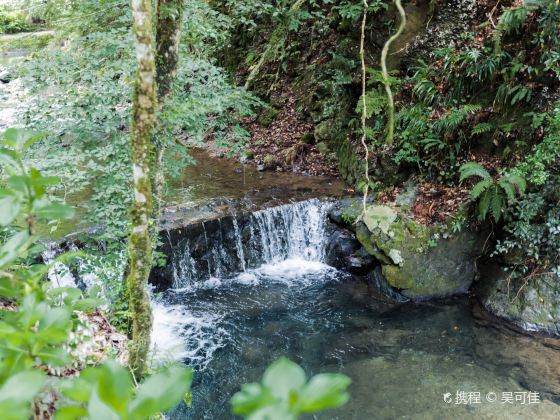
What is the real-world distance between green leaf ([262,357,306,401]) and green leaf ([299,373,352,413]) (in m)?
0.02

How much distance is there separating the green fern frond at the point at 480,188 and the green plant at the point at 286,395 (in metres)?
6.23

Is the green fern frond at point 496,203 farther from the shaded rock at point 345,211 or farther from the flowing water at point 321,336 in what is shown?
the shaded rock at point 345,211

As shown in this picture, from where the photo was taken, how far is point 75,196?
27.2 ft

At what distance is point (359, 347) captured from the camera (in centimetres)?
598

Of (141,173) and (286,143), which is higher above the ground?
(141,173)

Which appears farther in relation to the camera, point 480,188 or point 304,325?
point 304,325

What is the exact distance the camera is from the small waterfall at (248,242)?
7762 mm

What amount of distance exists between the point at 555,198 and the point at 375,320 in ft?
10.2

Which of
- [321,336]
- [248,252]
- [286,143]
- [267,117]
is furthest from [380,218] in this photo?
[267,117]

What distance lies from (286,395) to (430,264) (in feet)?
22.3

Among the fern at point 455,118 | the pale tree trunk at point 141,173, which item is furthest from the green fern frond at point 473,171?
the pale tree trunk at point 141,173

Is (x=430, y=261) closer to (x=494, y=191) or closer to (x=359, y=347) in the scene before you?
(x=494, y=191)

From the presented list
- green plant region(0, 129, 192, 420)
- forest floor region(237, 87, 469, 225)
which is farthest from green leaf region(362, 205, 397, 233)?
green plant region(0, 129, 192, 420)

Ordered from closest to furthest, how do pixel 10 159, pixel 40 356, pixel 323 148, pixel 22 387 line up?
pixel 22 387
pixel 40 356
pixel 10 159
pixel 323 148
